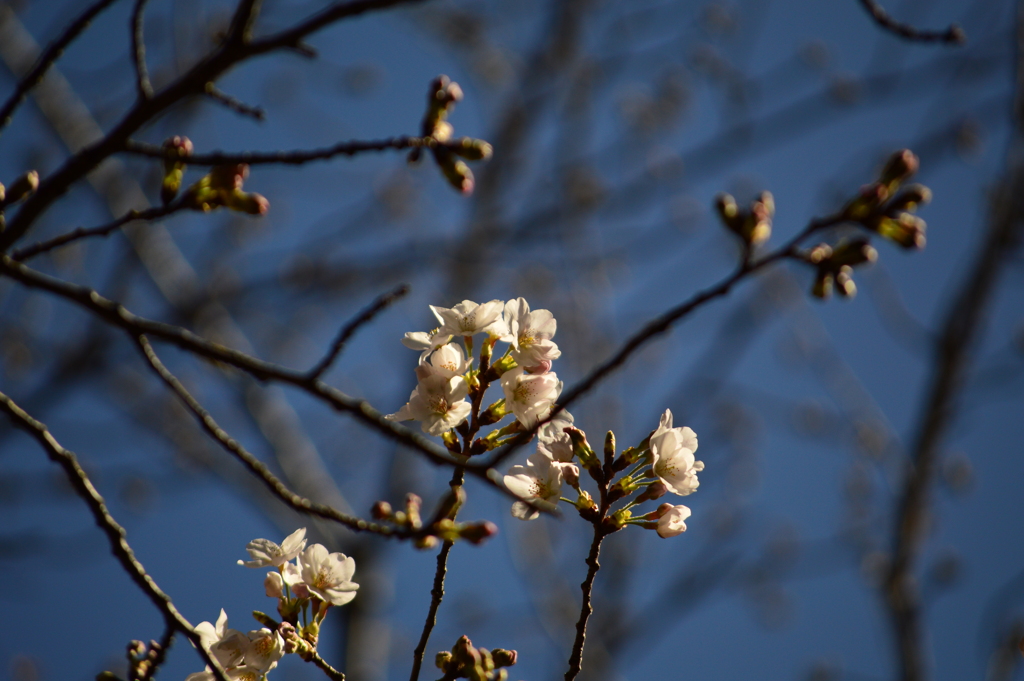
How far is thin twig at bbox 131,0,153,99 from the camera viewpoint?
1184 millimetres

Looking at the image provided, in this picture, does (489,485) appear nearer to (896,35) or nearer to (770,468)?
(896,35)

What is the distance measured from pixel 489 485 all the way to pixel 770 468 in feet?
84.3

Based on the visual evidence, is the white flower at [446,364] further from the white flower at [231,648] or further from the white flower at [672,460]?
the white flower at [231,648]

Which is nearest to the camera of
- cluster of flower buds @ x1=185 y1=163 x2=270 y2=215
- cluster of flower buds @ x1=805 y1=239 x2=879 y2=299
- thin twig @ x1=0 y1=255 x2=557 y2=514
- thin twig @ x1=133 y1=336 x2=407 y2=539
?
thin twig @ x1=0 y1=255 x2=557 y2=514

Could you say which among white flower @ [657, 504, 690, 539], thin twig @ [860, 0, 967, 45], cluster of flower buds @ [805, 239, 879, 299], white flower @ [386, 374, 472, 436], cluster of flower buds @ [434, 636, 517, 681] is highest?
thin twig @ [860, 0, 967, 45]

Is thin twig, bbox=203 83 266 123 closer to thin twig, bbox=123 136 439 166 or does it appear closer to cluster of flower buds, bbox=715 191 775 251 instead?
thin twig, bbox=123 136 439 166

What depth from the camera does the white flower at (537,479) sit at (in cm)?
121

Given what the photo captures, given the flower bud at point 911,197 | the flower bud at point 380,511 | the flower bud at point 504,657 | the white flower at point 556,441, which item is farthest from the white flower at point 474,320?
the flower bud at point 911,197

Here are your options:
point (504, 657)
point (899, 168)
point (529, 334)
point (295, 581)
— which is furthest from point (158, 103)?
point (899, 168)

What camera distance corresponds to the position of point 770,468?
959 inches

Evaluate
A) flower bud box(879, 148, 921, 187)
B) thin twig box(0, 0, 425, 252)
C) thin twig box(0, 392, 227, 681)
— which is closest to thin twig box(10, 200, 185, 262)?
thin twig box(0, 0, 425, 252)

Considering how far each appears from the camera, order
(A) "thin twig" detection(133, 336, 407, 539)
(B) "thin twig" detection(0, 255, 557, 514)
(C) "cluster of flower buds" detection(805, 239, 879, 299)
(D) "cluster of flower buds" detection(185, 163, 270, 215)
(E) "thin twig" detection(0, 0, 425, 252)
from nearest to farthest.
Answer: (B) "thin twig" detection(0, 255, 557, 514) < (A) "thin twig" detection(133, 336, 407, 539) < (C) "cluster of flower buds" detection(805, 239, 879, 299) < (E) "thin twig" detection(0, 0, 425, 252) < (D) "cluster of flower buds" detection(185, 163, 270, 215)

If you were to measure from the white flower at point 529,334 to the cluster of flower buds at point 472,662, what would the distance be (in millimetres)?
455

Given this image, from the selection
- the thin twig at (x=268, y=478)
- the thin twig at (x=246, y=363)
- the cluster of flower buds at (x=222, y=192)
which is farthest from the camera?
the cluster of flower buds at (x=222, y=192)
